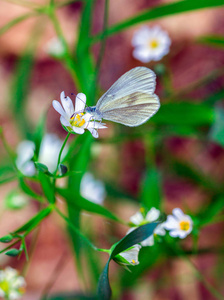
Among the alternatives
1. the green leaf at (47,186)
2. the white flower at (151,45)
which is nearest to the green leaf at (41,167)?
the green leaf at (47,186)

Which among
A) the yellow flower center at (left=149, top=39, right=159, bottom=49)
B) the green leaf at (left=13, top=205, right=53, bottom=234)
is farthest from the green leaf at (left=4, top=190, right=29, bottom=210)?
the yellow flower center at (left=149, top=39, right=159, bottom=49)

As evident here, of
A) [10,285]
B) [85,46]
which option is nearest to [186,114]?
[85,46]

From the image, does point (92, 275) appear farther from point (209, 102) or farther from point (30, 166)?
point (209, 102)

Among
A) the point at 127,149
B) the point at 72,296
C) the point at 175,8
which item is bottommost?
the point at 72,296

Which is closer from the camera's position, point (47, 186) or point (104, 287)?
point (104, 287)

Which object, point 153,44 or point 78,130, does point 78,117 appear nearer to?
point 78,130

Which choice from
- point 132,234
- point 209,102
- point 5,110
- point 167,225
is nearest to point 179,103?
point 209,102
